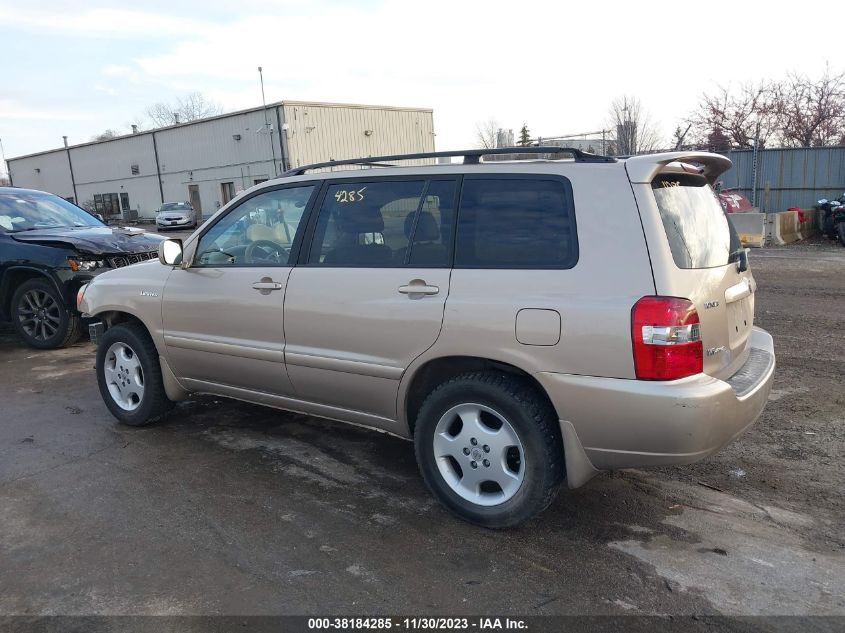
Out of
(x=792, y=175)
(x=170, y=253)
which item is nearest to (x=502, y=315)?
(x=170, y=253)

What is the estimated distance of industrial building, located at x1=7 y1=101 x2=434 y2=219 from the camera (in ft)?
105

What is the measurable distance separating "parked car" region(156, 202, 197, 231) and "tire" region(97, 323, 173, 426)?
92.7ft

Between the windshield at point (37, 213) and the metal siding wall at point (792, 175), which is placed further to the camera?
the metal siding wall at point (792, 175)

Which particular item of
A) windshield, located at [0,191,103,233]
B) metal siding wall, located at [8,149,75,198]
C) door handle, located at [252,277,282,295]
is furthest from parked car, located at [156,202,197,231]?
door handle, located at [252,277,282,295]

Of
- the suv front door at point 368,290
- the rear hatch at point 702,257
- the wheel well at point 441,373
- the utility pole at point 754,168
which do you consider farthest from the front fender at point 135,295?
the utility pole at point 754,168

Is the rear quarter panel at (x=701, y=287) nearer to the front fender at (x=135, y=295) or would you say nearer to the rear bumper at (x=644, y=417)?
the rear bumper at (x=644, y=417)

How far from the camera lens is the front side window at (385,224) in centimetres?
359

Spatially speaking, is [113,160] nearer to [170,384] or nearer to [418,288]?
[170,384]

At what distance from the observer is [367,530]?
344 cm

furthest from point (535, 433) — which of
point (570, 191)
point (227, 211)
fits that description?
point (227, 211)

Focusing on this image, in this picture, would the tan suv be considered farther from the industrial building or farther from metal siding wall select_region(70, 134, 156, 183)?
metal siding wall select_region(70, 134, 156, 183)

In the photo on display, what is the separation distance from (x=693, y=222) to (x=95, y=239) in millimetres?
6909

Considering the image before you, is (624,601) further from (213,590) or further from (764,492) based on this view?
(213,590)

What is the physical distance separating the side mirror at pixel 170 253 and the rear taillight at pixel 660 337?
3216mm
